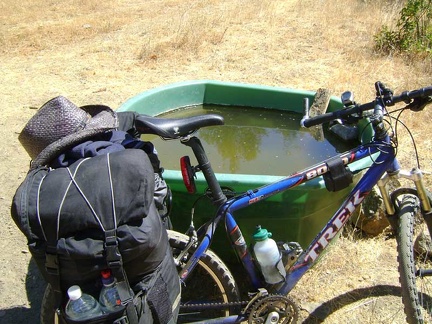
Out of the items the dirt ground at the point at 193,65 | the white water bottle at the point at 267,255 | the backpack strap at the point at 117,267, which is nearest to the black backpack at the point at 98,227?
the backpack strap at the point at 117,267

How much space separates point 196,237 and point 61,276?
713mm

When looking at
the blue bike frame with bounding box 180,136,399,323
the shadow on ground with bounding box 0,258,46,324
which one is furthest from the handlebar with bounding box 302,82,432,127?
the shadow on ground with bounding box 0,258,46,324

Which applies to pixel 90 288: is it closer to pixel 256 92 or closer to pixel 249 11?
pixel 256 92

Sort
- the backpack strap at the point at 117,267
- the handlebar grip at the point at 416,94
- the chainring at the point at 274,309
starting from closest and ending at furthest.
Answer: the backpack strap at the point at 117,267 → the handlebar grip at the point at 416,94 → the chainring at the point at 274,309

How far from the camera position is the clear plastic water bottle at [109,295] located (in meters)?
1.70

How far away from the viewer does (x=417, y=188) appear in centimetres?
Result: 219

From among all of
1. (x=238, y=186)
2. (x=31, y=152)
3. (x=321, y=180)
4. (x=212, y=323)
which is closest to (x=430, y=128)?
(x=321, y=180)

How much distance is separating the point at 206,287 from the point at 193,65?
4459mm

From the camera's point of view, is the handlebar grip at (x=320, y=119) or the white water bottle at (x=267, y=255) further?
the white water bottle at (x=267, y=255)

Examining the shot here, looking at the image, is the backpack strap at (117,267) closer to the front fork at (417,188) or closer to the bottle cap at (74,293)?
the bottle cap at (74,293)

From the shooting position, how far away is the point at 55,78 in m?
6.36

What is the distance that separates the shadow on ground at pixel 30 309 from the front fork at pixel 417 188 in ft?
6.72

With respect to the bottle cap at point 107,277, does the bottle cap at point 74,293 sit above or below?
below

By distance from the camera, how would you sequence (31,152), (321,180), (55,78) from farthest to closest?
(55,78) → (321,180) → (31,152)
